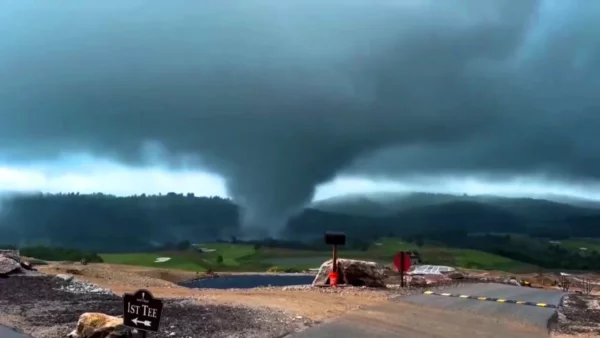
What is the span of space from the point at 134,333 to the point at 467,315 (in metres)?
10.3

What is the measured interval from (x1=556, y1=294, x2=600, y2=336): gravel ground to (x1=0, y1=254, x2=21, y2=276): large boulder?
21.7 m

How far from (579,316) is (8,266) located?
22742 mm

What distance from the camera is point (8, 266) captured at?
26.7m

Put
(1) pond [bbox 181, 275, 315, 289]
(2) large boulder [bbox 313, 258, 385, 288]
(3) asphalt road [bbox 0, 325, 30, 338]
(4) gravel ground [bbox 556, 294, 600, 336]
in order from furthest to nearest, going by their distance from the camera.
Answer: (1) pond [bbox 181, 275, 315, 289]
(2) large boulder [bbox 313, 258, 385, 288]
(4) gravel ground [bbox 556, 294, 600, 336]
(3) asphalt road [bbox 0, 325, 30, 338]

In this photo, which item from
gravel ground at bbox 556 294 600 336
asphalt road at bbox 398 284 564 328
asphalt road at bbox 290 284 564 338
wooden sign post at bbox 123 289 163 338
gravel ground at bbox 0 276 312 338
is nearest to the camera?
wooden sign post at bbox 123 289 163 338

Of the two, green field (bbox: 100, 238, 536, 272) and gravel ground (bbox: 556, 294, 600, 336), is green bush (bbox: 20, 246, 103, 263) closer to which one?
green field (bbox: 100, 238, 536, 272)

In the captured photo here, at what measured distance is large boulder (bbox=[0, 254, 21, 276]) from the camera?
2622 cm

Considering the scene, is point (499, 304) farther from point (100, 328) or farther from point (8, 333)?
point (8, 333)

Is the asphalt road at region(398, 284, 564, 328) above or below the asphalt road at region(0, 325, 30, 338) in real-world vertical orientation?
above

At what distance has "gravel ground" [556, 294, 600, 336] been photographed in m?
17.0

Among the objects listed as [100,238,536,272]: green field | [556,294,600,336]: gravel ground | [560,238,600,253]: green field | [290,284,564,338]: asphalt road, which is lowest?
[100,238,536,272]: green field

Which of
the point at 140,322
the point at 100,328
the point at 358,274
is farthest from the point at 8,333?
the point at 358,274

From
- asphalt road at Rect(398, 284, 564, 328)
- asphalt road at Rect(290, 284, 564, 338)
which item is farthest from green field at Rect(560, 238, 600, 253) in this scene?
asphalt road at Rect(290, 284, 564, 338)

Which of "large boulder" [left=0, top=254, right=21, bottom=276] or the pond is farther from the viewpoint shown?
the pond
